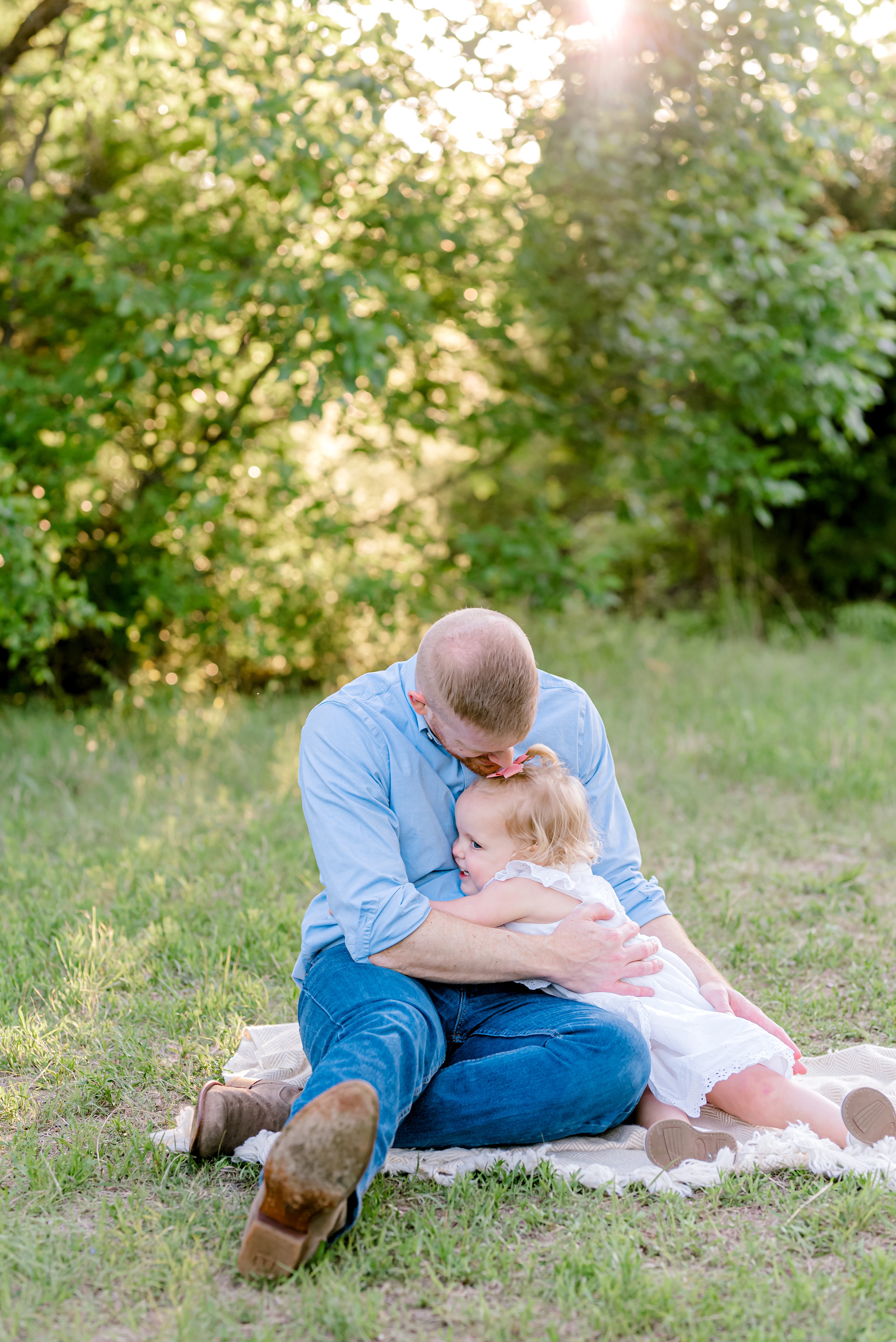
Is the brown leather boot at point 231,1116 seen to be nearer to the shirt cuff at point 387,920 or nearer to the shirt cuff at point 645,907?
the shirt cuff at point 387,920

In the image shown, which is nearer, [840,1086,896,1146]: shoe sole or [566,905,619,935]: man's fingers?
[840,1086,896,1146]: shoe sole

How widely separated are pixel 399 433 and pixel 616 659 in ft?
6.91

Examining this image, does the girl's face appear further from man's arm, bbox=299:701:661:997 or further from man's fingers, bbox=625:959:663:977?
man's fingers, bbox=625:959:663:977

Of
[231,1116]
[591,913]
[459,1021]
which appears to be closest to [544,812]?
[591,913]

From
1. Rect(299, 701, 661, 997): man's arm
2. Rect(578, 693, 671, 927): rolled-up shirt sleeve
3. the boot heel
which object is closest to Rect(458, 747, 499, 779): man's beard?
Rect(299, 701, 661, 997): man's arm

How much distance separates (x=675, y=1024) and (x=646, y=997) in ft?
0.30

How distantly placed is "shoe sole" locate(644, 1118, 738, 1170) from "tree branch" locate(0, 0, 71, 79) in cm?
647

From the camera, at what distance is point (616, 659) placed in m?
7.87

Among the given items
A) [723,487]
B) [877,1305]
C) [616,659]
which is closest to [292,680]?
[616,659]

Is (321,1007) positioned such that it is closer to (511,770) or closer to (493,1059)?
(493,1059)

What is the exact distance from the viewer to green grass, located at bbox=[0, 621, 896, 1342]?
1904 millimetres

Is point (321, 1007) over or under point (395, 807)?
under

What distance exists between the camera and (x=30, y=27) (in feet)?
20.8

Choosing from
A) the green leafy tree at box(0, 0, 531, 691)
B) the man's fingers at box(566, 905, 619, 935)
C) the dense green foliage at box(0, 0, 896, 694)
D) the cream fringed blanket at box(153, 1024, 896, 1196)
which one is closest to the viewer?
the cream fringed blanket at box(153, 1024, 896, 1196)
